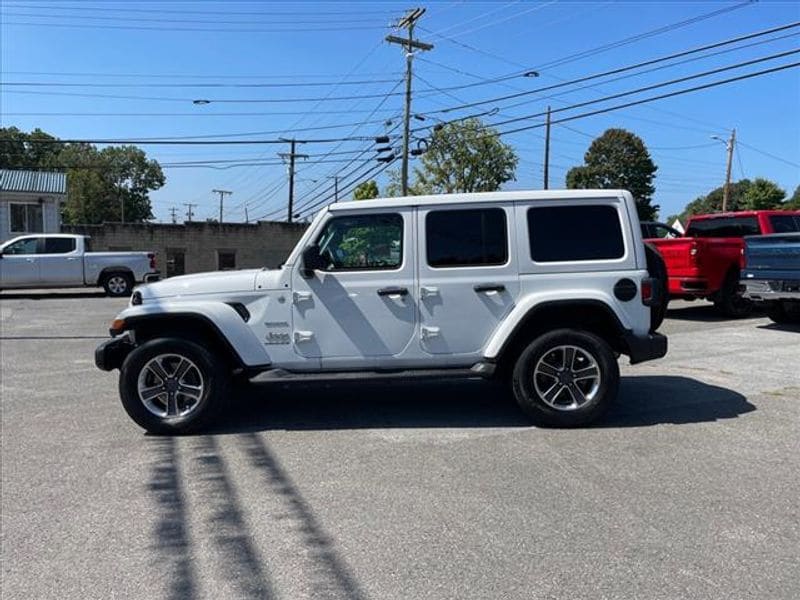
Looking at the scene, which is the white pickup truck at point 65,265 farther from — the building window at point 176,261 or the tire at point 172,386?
the building window at point 176,261

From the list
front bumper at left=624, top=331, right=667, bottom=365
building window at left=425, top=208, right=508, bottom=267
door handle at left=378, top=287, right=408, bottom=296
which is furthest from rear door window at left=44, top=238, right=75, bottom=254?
front bumper at left=624, top=331, right=667, bottom=365

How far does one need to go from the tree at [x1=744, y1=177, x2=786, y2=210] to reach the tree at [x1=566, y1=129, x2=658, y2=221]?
10.5 meters

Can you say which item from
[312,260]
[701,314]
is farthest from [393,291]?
[701,314]

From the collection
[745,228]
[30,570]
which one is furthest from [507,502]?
[745,228]

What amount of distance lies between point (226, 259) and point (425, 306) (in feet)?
112

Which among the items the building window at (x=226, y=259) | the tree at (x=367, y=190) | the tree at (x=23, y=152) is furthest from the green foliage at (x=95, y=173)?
the building window at (x=226, y=259)

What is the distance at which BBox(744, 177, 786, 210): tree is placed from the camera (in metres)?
65.8

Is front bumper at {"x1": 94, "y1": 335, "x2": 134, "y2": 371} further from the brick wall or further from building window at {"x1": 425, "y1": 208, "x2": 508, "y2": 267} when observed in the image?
the brick wall

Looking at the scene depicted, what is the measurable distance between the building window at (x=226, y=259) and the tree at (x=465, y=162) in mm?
15791

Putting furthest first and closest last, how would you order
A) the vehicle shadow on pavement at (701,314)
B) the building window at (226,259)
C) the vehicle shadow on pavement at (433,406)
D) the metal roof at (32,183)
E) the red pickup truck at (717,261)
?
the building window at (226,259) < the metal roof at (32,183) < the vehicle shadow on pavement at (701,314) < the red pickup truck at (717,261) < the vehicle shadow on pavement at (433,406)

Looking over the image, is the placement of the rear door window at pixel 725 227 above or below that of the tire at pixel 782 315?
above

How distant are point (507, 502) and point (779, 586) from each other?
4.98 ft

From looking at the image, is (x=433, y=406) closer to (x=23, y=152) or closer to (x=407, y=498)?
(x=407, y=498)

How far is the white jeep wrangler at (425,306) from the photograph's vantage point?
574cm
